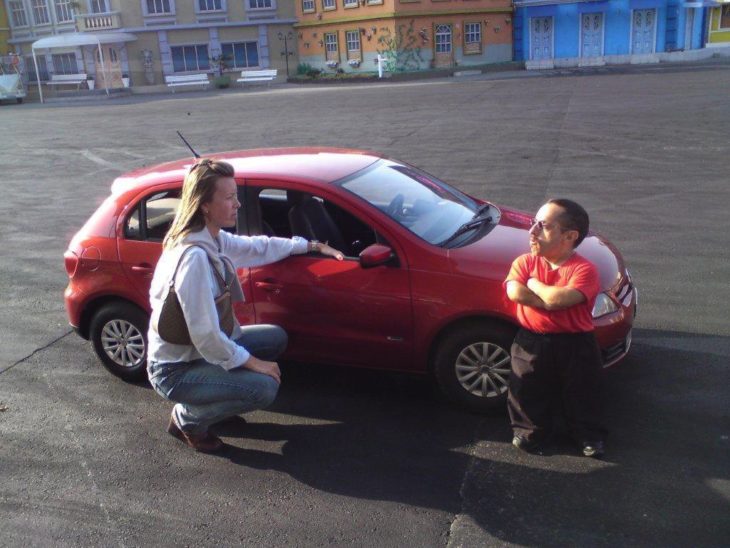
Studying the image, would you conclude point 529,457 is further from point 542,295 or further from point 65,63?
point 65,63

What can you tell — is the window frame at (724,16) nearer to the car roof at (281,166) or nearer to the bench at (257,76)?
the bench at (257,76)

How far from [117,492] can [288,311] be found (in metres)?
1.58

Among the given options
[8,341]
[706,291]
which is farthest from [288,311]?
[706,291]

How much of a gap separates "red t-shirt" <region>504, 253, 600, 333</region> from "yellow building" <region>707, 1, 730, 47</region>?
53061 mm

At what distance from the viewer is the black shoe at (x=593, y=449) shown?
422cm

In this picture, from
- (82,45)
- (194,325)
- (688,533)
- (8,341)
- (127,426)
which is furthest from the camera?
(82,45)

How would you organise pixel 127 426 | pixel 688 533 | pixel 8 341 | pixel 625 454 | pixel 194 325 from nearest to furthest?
pixel 688 533
pixel 194 325
pixel 625 454
pixel 127 426
pixel 8 341

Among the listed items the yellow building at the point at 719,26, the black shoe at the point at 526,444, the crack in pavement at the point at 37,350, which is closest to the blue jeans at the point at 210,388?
the black shoe at the point at 526,444

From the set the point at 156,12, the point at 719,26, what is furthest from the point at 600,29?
the point at 156,12

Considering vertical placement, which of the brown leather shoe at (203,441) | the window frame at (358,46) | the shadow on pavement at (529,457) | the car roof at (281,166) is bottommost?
the shadow on pavement at (529,457)

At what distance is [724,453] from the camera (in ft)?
13.8

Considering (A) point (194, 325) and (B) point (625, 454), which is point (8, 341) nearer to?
(A) point (194, 325)

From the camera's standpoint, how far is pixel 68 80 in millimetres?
49438

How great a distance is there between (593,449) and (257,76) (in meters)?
46.4
